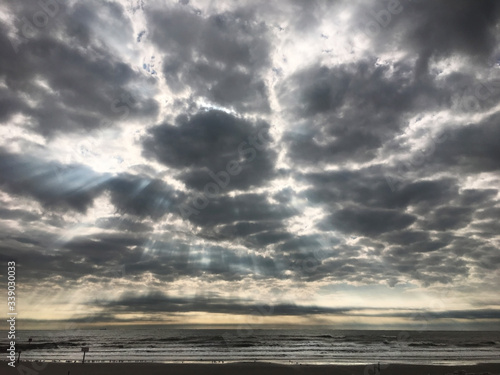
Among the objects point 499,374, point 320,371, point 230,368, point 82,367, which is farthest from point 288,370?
point 82,367

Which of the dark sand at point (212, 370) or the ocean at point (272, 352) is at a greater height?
the dark sand at point (212, 370)

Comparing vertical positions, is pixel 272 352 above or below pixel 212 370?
below

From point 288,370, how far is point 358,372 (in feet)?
24.8

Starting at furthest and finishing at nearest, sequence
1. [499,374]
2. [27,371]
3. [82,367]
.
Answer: [82,367] < [27,371] < [499,374]

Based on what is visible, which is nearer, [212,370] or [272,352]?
[212,370]

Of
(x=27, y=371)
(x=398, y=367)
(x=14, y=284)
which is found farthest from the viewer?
(x=398, y=367)

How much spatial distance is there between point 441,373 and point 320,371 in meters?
12.8

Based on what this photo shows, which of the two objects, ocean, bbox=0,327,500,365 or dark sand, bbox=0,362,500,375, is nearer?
dark sand, bbox=0,362,500,375

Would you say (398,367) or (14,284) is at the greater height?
(14,284)

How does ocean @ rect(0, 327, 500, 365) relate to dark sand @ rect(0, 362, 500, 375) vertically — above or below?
below

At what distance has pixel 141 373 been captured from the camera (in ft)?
110

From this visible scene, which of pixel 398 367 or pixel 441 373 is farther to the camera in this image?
pixel 398 367

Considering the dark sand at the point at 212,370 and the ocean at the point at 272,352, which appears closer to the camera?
the dark sand at the point at 212,370

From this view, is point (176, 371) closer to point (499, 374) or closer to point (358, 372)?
point (358, 372)
